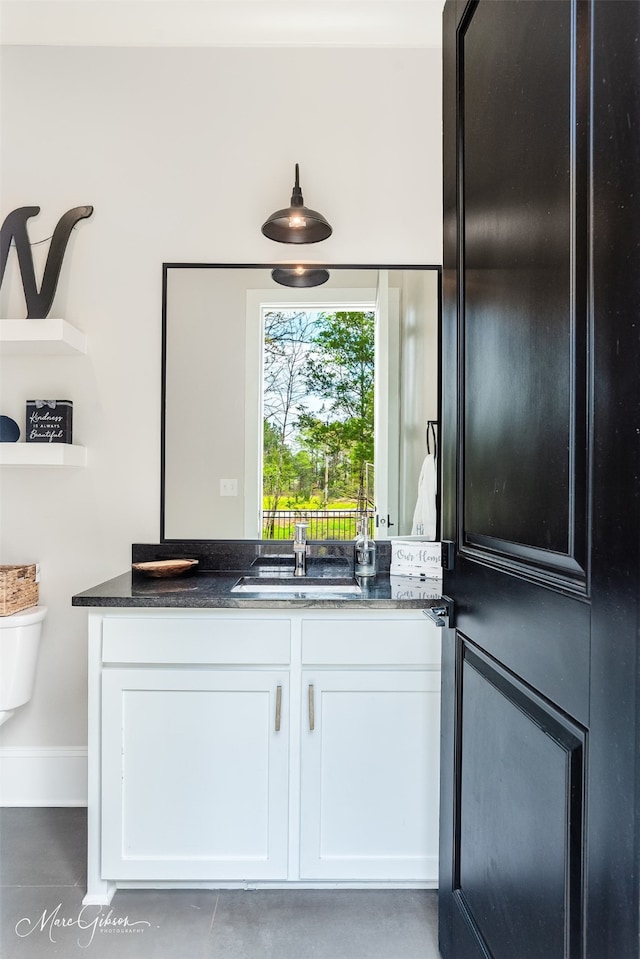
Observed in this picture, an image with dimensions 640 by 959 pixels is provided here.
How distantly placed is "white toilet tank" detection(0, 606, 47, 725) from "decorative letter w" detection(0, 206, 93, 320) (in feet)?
3.62

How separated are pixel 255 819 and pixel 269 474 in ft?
3.75

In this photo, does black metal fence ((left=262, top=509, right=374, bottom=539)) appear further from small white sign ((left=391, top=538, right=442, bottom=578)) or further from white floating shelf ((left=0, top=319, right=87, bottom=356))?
white floating shelf ((left=0, top=319, right=87, bottom=356))

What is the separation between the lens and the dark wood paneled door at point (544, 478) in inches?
26.3

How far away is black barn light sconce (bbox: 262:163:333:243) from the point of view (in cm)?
197

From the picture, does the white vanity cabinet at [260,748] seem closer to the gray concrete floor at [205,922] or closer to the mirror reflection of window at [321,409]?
the gray concrete floor at [205,922]

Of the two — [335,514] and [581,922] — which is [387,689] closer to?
[335,514]

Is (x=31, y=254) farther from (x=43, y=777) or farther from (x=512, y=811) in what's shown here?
(x=512, y=811)

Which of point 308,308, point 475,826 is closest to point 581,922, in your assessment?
point 475,826

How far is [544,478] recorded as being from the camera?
86cm

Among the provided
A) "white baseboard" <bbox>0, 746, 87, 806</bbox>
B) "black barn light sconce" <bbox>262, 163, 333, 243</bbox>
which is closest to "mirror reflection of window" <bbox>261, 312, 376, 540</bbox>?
"black barn light sconce" <bbox>262, 163, 333, 243</bbox>

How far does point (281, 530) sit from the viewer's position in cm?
221

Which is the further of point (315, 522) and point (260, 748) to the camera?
point (315, 522)

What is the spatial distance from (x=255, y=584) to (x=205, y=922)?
3.09ft

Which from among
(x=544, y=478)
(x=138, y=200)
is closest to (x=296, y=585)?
(x=544, y=478)
